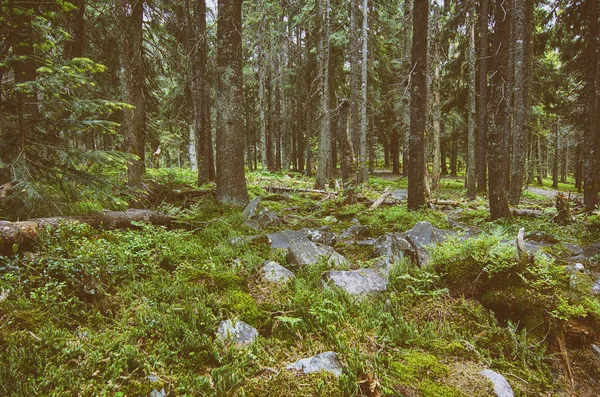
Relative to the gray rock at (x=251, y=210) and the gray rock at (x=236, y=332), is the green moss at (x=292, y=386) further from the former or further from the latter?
the gray rock at (x=251, y=210)

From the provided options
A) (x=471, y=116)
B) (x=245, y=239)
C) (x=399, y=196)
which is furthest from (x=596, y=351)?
(x=471, y=116)

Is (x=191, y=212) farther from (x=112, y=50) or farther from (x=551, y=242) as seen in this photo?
(x=112, y=50)

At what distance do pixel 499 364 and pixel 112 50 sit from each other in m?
14.8

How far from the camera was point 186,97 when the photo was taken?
17312mm

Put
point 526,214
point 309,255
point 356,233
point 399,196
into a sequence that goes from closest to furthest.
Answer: point 309,255, point 356,233, point 526,214, point 399,196

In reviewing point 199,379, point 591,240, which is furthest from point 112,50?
point 591,240

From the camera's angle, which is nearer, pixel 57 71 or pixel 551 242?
pixel 57 71

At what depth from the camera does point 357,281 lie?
4.46 meters

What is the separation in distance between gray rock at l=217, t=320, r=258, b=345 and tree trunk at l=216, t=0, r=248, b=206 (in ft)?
17.4

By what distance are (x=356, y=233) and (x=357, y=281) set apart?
9.72 ft

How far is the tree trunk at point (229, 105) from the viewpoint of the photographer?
26.5 ft

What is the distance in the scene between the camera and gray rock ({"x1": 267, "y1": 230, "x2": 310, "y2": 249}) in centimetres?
605

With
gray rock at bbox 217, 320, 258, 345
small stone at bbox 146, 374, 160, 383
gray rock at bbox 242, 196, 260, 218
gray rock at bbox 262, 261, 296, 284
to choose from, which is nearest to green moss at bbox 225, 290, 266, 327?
gray rock at bbox 217, 320, 258, 345

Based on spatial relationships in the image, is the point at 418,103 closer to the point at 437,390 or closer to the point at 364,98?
the point at 437,390
